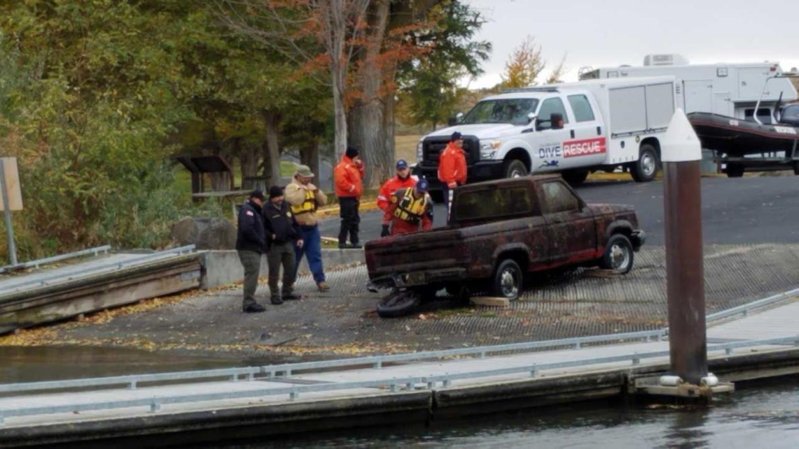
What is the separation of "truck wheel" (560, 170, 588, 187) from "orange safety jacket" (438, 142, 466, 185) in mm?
8577

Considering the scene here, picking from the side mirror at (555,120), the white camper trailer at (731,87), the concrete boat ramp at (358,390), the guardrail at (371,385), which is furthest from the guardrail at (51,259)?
the white camper trailer at (731,87)

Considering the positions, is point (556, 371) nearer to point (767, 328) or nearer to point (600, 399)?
point (600, 399)

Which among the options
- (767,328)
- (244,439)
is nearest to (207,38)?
(767,328)

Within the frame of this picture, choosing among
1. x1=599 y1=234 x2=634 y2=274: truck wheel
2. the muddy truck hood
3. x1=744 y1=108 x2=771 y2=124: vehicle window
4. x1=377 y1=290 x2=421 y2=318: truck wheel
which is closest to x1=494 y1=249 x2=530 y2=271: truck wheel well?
the muddy truck hood

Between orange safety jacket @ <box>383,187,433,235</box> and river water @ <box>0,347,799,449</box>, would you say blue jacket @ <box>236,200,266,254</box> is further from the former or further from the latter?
river water @ <box>0,347,799,449</box>

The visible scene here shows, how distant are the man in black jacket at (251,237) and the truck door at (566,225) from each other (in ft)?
12.3

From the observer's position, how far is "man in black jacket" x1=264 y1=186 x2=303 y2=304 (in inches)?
811

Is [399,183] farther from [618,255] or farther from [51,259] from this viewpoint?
[51,259]

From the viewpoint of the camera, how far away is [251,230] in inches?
796

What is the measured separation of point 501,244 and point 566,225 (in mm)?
1422

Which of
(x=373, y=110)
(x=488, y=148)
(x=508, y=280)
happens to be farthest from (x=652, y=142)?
(x=508, y=280)

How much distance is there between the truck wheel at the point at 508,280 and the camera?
1961 centimetres

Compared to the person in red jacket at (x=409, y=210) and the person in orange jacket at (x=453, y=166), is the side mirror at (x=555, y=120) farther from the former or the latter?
the person in red jacket at (x=409, y=210)

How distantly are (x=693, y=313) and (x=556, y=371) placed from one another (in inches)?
55.0
